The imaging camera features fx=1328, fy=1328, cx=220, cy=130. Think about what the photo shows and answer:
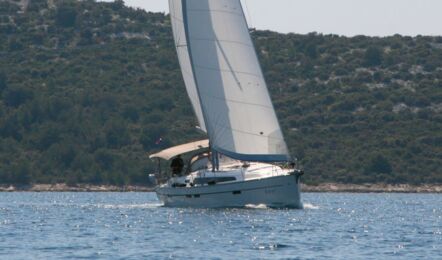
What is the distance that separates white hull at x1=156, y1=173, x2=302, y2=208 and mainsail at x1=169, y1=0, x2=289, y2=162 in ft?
6.75

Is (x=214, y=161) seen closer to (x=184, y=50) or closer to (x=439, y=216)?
(x=184, y=50)

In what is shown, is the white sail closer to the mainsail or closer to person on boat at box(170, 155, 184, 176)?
person on boat at box(170, 155, 184, 176)

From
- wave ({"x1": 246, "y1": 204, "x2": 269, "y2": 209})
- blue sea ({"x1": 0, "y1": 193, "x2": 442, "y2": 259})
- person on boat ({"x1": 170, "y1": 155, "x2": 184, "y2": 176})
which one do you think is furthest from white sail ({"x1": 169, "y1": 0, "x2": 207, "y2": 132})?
wave ({"x1": 246, "y1": 204, "x2": 269, "y2": 209})

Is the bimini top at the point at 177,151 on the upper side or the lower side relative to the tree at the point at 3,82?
lower

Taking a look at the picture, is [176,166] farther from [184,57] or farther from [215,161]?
[184,57]

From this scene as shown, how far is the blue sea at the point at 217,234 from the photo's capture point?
4912 centimetres

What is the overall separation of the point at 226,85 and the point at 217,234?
17.8 m

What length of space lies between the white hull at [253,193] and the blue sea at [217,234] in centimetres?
53

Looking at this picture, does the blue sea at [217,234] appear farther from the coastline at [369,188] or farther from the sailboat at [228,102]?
the coastline at [369,188]

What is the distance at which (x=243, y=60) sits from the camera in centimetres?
7388

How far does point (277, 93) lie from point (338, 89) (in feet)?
27.9

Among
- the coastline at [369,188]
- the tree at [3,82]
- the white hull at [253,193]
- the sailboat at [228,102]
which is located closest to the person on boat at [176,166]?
the sailboat at [228,102]

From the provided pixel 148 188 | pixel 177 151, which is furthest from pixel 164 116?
pixel 177 151

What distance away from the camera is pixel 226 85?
73438 mm
